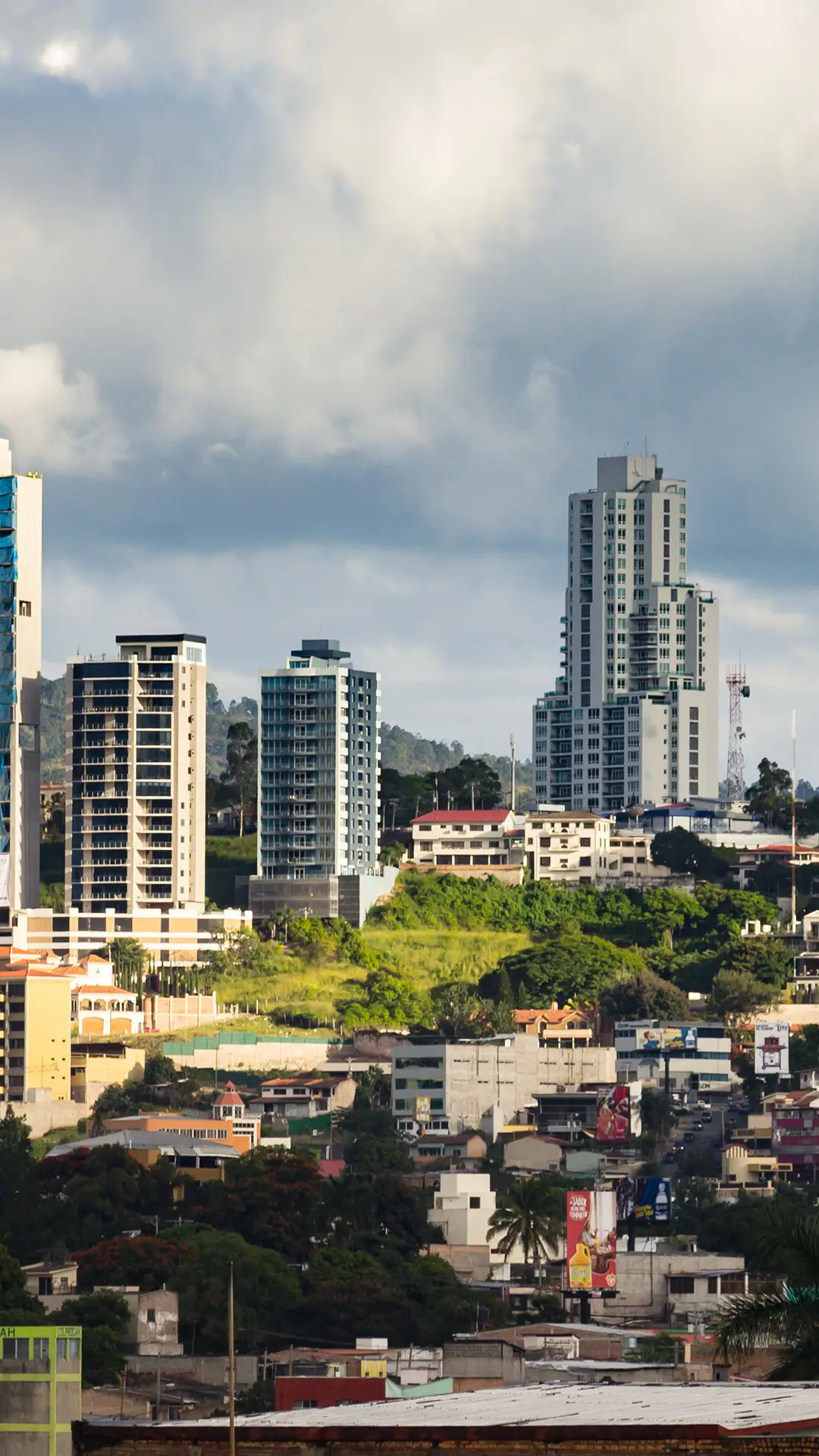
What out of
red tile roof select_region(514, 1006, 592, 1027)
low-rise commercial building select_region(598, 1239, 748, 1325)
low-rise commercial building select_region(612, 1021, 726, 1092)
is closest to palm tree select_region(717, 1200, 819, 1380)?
low-rise commercial building select_region(598, 1239, 748, 1325)

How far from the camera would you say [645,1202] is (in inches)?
4537

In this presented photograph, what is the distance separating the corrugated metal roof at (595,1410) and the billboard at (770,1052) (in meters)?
113

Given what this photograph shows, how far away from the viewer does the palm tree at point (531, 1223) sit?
11150cm

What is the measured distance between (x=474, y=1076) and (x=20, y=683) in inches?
1581

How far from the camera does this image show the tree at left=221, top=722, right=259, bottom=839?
7495 inches

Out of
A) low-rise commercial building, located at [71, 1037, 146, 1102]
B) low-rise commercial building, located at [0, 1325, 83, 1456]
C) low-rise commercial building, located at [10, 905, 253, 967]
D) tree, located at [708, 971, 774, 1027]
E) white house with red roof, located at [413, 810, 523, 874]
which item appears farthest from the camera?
white house with red roof, located at [413, 810, 523, 874]

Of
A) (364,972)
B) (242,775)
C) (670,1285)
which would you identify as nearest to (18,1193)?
(670,1285)

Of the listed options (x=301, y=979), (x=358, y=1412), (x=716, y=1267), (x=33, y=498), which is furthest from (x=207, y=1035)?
(x=358, y=1412)

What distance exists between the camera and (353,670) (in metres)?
176

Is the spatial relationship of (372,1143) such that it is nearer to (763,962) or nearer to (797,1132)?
(797,1132)

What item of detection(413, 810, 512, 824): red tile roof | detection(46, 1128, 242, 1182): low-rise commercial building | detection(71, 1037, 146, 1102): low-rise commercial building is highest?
detection(413, 810, 512, 824): red tile roof

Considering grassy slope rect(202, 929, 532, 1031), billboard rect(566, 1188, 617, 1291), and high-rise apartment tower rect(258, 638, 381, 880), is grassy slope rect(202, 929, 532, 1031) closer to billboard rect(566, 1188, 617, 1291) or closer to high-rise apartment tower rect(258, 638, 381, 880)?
high-rise apartment tower rect(258, 638, 381, 880)

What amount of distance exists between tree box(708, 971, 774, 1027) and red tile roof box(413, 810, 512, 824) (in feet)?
81.8

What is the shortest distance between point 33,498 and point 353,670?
20032 millimetres
